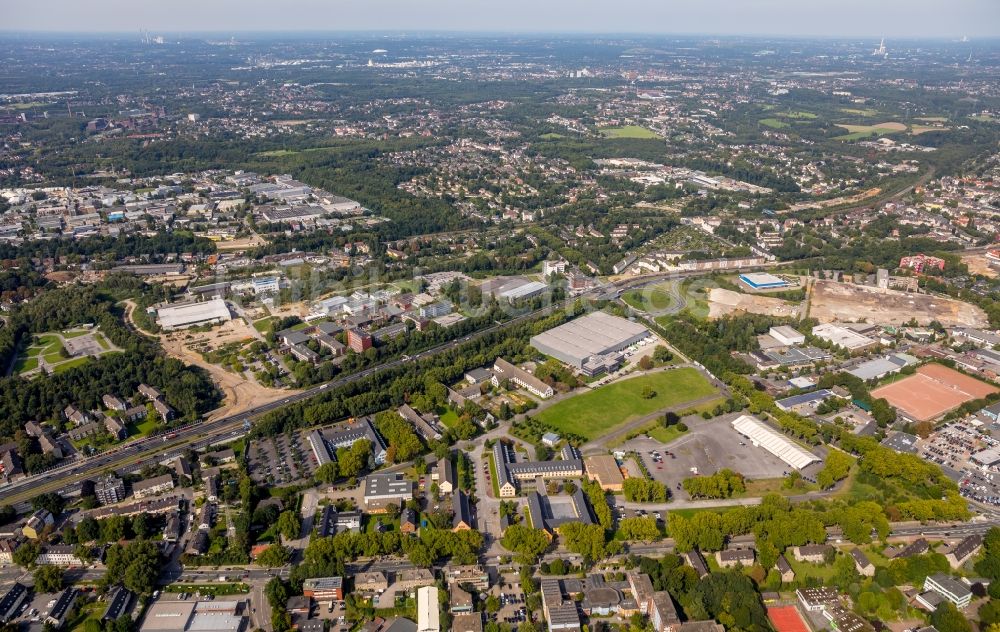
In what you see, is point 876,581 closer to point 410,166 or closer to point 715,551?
point 715,551

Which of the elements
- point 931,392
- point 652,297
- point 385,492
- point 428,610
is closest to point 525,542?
point 428,610

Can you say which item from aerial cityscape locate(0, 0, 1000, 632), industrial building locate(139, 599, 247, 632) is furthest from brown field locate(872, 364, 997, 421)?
industrial building locate(139, 599, 247, 632)

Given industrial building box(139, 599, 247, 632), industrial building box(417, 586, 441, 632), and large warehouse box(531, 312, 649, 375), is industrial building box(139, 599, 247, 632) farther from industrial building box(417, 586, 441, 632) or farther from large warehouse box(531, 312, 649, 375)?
large warehouse box(531, 312, 649, 375)

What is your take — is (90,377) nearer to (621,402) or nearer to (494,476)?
(494,476)

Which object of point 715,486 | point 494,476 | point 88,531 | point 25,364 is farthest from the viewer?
point 25,364

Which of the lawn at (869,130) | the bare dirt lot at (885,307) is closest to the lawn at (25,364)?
the bare dirt lot at (885,307)

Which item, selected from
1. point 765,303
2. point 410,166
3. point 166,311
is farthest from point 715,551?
point 410,166

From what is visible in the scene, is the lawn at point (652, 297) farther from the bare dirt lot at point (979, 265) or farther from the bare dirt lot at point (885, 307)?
the bare dirt lot at point (979, 265)
